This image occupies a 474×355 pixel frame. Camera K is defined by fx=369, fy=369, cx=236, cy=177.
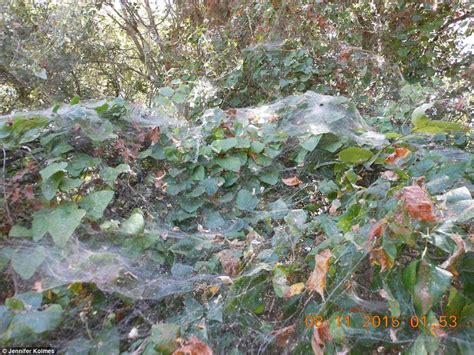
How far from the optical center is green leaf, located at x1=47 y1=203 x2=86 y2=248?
139 cm

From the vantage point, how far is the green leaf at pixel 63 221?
1.39m

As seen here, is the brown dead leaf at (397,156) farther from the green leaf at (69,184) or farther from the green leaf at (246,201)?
the green leaf at (69,184)

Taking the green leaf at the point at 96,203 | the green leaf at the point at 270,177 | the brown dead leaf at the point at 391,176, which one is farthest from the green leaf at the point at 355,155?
the green leaf at the point at 96,203

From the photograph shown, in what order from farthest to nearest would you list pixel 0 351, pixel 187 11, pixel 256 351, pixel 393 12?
pixel 187 11 < pixel 393 12 < pixel 256 351 < pixel 0 351

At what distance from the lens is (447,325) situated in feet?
3.17

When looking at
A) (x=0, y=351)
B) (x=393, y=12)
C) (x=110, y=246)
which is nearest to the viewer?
(x=0, y=351)

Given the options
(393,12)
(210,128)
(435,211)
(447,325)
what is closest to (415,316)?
(447,325)

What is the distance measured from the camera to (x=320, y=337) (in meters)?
1.07

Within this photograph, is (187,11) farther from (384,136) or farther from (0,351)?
(0,351)

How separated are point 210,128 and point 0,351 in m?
1.46

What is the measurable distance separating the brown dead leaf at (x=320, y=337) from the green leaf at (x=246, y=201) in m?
0.84

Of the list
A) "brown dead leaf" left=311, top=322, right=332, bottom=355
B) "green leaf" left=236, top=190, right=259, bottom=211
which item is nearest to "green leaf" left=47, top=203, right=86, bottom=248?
"green leaf" left=236, top=190, right=259, bottom=211

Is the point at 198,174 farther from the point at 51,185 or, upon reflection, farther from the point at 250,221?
the point at 51,185

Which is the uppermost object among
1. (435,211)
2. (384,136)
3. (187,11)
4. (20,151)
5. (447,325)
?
(187,11)
